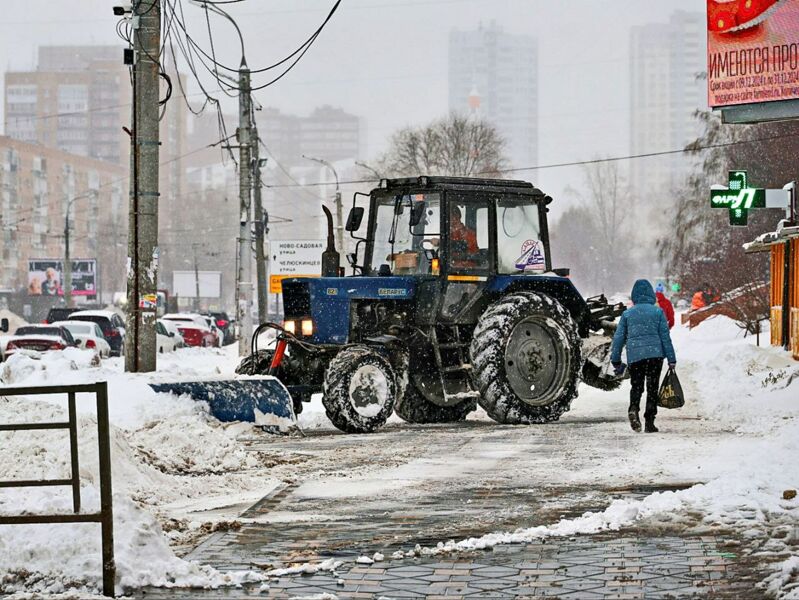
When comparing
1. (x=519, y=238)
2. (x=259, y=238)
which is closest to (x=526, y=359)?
(x=519, y=238)

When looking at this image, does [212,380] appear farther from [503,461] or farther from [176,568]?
[176,568]

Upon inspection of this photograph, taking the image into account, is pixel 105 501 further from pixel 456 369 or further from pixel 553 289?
pixel 553 289

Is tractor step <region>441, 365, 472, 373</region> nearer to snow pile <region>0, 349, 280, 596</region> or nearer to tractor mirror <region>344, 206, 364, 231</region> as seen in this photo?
tractor mirror <region>344, 206, 364, 231</region>

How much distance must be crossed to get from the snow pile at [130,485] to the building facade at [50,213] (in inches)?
4231

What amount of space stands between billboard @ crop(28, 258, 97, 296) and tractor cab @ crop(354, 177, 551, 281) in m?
84.9

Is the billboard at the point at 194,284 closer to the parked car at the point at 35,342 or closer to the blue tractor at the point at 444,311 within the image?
the parked car at the point at 35,342

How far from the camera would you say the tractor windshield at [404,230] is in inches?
658

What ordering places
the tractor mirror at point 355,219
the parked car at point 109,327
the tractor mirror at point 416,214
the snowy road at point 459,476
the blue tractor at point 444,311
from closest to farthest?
the snowy road at point 459,476, the tractor mirror at point 355,219, the blue tractor at point 444,311, the tractor mirror at point 416,214, the parked car at point 109,327

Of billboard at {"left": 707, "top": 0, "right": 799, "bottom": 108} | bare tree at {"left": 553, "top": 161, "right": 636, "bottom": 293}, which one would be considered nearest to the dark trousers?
billboard at {"left": 707, "top": 0, "right": 799, "bottom": 108}

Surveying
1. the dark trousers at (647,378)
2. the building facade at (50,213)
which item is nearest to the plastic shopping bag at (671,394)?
the dark trousers at (647,378)

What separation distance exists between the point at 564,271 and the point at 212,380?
16.7ft

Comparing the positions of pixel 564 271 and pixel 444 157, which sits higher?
pixel 444 157

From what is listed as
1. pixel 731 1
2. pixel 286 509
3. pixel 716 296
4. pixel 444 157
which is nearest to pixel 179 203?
pixel 444 157

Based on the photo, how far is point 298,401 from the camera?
655 inches
